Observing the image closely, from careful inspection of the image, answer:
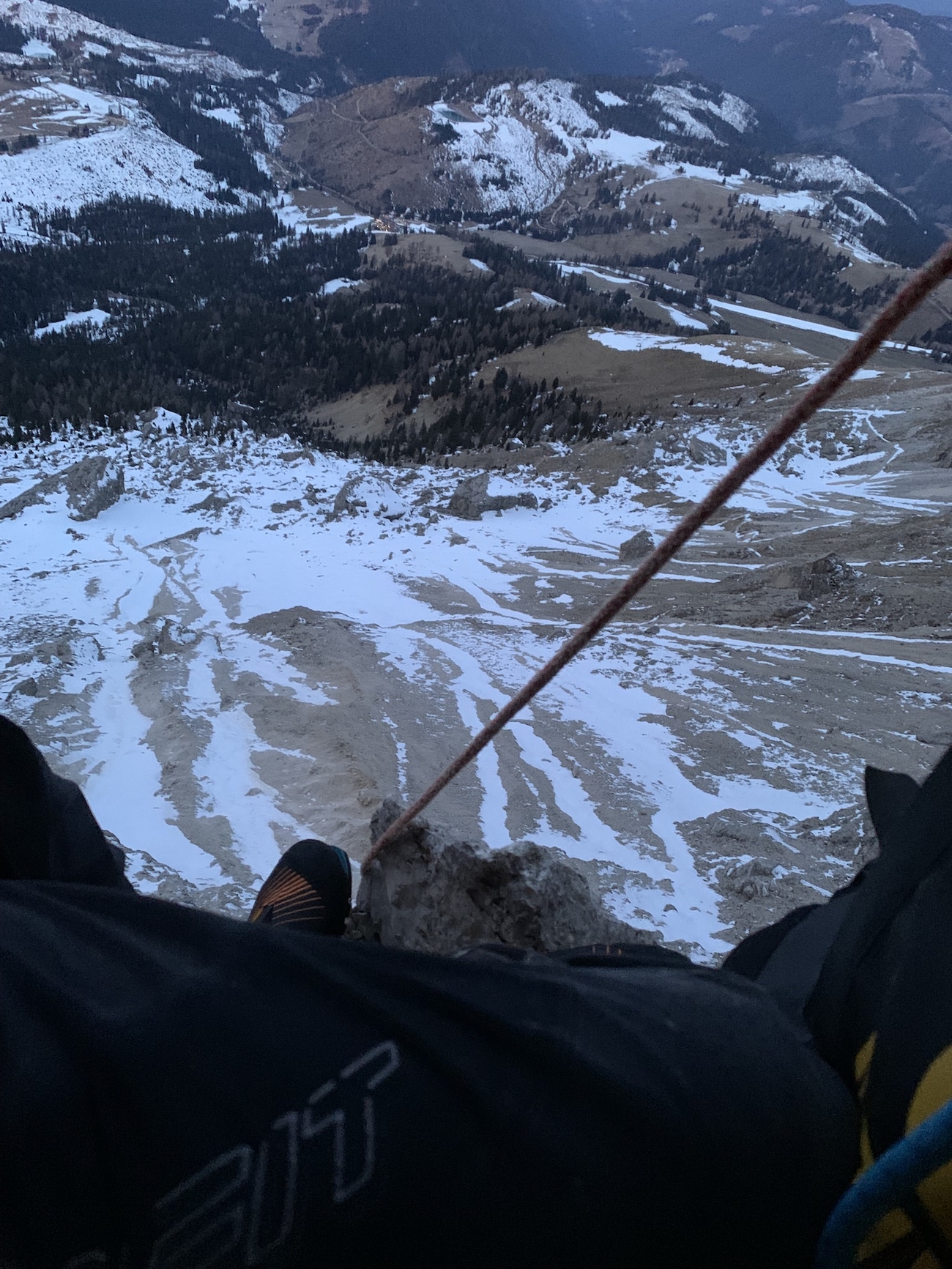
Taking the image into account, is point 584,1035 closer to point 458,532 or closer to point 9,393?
point 458,532

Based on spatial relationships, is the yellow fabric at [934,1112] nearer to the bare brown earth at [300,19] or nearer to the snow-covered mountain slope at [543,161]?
the snow-covered mountain slope at [543,161]

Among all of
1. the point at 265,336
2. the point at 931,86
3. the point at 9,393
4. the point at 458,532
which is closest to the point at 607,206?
the point at 265,336

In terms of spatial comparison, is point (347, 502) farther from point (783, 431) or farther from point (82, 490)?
point (783, 431)

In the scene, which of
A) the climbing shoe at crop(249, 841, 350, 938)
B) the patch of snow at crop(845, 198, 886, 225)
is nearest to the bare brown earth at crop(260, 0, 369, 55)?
the patch of snow at crop(845, 198, 886, 225)

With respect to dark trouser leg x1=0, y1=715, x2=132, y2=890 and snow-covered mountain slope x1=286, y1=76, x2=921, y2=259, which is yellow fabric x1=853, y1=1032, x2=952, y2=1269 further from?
snow-covered mountain slope x1=286, y1=76, x2=921, y2=259

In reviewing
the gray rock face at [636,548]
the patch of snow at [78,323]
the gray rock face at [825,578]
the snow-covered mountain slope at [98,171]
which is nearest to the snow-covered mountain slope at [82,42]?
the snow-covered mountain slope at [98,171]

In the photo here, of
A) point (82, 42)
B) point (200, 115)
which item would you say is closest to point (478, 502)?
point (200, 115)
